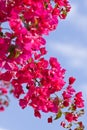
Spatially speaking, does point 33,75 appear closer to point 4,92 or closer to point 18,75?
point 18,75

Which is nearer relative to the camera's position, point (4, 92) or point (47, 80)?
point (4, 92)

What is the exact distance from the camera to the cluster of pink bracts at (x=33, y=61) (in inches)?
221

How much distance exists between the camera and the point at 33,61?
7234 mm

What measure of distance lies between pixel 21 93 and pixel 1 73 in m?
0.61

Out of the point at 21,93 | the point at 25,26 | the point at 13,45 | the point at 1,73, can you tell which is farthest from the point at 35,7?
the point at 21,93

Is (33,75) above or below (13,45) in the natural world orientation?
above

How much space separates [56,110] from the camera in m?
7.16

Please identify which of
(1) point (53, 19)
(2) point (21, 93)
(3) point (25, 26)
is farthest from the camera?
(2) point (21, 93)

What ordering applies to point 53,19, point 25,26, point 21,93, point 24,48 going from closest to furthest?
point 24,48 < point 25,26 < point 53,19 < point 21,93

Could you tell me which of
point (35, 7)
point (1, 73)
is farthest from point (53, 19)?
point (1, 73)

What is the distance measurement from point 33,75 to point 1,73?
540 millimetres

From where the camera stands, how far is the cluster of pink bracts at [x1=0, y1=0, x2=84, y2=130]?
18.4 feet

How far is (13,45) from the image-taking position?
5.55m

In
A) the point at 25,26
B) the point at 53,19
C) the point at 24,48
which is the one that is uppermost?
the point at 53,19
